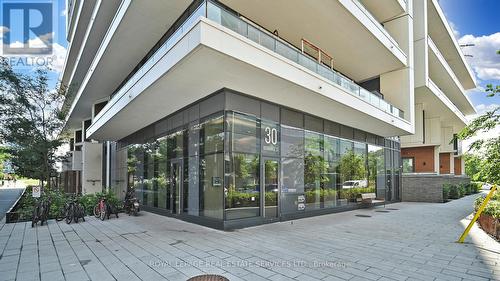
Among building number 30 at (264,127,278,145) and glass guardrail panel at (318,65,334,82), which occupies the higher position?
glass guardrail panel at (318,65,334,82)

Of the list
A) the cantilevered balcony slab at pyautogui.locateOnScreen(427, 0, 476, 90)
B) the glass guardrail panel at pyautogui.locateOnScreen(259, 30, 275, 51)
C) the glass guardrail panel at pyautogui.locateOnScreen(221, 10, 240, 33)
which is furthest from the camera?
the cantilevered balcony slab at pyautogui.locateOnScreen(427, 0, 476, 90)

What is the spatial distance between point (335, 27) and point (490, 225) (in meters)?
9.84

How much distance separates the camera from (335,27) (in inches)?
535

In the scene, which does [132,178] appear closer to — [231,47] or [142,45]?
[142,45]

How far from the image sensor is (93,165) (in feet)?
78.6

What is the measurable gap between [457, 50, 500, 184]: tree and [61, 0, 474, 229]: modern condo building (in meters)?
4.82

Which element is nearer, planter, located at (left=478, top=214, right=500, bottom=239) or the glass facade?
planter, located at (left=478, top=214, right=500, bottom=239)

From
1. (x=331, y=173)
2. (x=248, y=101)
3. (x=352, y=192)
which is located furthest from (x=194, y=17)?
(x=352, y=192)

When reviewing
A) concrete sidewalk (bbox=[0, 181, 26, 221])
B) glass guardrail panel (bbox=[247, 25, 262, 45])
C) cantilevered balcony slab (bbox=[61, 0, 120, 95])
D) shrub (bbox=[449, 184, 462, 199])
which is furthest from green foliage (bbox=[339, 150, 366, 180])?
concrete sidewalk (bbox=[0, 181, 26, 221])

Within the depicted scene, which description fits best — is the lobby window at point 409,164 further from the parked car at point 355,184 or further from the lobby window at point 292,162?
the lobby window at point 292,162

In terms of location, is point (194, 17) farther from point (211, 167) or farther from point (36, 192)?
point (36, 192)

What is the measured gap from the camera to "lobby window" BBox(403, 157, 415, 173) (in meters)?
30.4

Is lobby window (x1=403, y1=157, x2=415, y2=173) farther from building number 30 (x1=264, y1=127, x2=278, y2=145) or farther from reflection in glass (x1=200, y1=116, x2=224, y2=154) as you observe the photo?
reflection in glass (x1=200, y1=116, x2=224, y2=154)

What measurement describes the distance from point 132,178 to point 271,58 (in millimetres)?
13363
